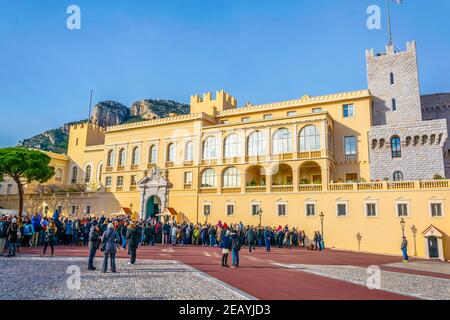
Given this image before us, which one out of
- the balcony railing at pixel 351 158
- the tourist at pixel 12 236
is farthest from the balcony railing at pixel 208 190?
the tourist at pixel 12 236

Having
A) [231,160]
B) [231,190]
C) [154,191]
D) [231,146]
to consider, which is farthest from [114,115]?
[231,190]

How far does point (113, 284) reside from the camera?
10773 millimetres

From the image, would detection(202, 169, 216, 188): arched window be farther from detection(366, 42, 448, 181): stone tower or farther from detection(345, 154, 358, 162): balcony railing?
detection(366, 42, 448, 181): stone tower

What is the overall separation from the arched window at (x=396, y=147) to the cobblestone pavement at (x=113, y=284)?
28.7 metres

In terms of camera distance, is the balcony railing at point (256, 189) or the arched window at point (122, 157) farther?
the arched window at point (122, 157)

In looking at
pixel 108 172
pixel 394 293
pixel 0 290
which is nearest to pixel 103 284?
pixel 0 290

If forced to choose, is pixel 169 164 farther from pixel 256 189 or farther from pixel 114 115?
pixel 114 115

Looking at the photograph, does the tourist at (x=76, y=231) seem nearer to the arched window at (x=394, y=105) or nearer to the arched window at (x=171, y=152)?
the arched window at (x=171, y=152)

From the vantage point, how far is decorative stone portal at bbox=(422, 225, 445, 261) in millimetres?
27406

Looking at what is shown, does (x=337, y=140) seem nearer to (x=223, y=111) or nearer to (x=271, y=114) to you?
(x=271, y=114)

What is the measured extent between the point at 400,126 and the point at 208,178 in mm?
21917

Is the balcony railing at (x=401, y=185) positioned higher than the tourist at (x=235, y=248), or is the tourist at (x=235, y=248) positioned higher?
the balcony railing at (x=401, y=185)

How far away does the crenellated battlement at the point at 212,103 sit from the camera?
4744 centimetres

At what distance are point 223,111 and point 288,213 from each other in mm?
17524
